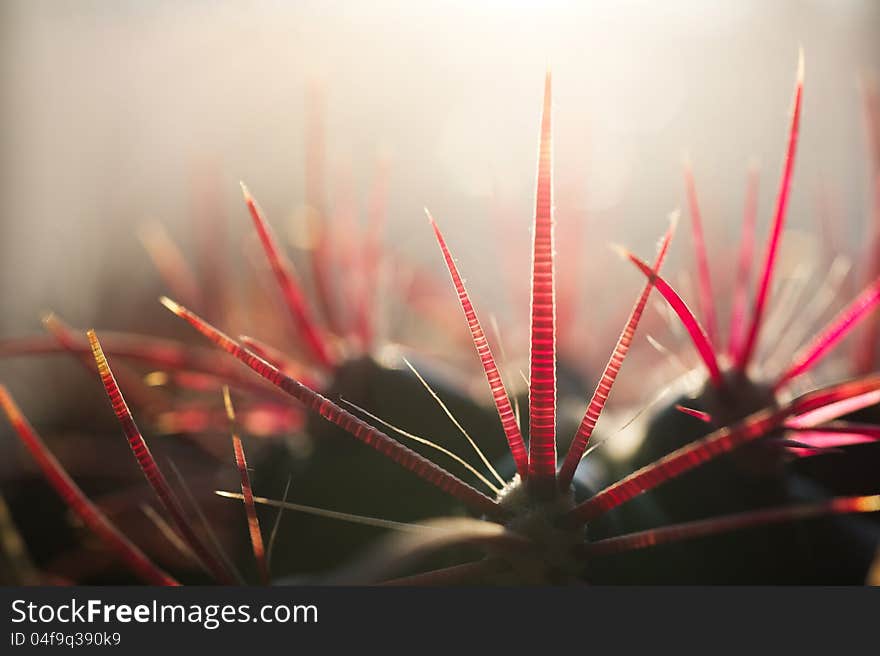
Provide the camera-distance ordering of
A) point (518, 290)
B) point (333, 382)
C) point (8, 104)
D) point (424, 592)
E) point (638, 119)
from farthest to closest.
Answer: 1. point (8, 104)
2. point (638, 119)
3. point (518, 290)
4. point (333, 382)
5. point (424, 592)

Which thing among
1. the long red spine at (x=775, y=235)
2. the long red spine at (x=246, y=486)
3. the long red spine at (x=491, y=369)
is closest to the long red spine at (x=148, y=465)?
the long red spine at (x=246, y=486)

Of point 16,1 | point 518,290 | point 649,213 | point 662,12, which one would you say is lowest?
point 518,290

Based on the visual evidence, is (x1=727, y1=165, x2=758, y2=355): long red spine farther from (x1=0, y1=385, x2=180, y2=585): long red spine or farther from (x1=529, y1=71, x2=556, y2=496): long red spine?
(x1=0, y1=385, x2=180, y2=585): long red spine

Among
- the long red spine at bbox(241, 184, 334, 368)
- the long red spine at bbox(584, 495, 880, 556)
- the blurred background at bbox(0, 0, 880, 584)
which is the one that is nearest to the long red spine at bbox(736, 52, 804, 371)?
the long red spine at bbox(584, 495, 880, 556)

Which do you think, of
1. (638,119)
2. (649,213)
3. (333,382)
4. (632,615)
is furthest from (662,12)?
(632,615)

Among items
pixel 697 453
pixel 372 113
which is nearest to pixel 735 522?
pixel 697 453

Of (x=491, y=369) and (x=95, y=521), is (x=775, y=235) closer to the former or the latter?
(x=491, y=369)

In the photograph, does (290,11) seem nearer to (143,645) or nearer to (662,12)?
(662,12)

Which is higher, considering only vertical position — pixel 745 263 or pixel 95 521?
pixel 745 263
